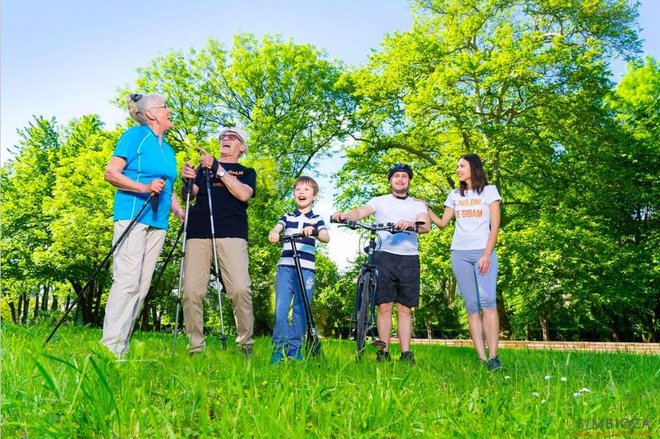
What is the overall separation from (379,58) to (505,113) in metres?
5.18

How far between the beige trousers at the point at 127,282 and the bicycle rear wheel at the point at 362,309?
1946 mm

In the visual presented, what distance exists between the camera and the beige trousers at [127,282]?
4188 millimetres

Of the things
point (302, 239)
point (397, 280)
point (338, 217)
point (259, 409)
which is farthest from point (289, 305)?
point (259, 409)

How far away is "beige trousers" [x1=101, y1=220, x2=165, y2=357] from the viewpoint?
419cm

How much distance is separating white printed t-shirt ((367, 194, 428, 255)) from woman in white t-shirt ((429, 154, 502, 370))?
0.43 m

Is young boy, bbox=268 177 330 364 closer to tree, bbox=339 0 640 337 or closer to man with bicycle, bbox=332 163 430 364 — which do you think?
man with bicycle, bbox=332 163 430 364

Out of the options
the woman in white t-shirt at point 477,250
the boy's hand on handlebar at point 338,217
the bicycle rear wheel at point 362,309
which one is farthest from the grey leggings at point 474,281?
the boy's hand on handlebar at point 338,217

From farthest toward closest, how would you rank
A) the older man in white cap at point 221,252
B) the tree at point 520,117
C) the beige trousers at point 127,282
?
1. the tree at point 520,117
2. the older man in white cap at point 221,252
3. the beige trousers at point 127,282

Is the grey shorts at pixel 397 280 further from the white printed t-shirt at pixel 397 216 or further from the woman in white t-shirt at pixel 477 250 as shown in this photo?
the woman in white t-shirt at pixel 477 250

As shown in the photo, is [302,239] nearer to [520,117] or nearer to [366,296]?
[366,296]

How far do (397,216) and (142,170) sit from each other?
8.39ft

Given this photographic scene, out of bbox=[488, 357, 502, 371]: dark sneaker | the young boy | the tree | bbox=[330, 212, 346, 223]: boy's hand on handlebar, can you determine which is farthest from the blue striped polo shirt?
the tree

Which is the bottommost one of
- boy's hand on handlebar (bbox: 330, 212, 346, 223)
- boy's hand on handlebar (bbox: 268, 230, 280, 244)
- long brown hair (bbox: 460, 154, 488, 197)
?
boy's hand on handlebar (bbox: 268, 230, 280, 244)

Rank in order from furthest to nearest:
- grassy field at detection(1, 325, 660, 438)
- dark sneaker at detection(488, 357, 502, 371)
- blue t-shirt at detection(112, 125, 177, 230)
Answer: dark sneaker at detection(488, 357, 502, 371)
blue t-shirt at detection(112, 125, 177, 230)
grassy field at detection(1, 325, 660, 438)
